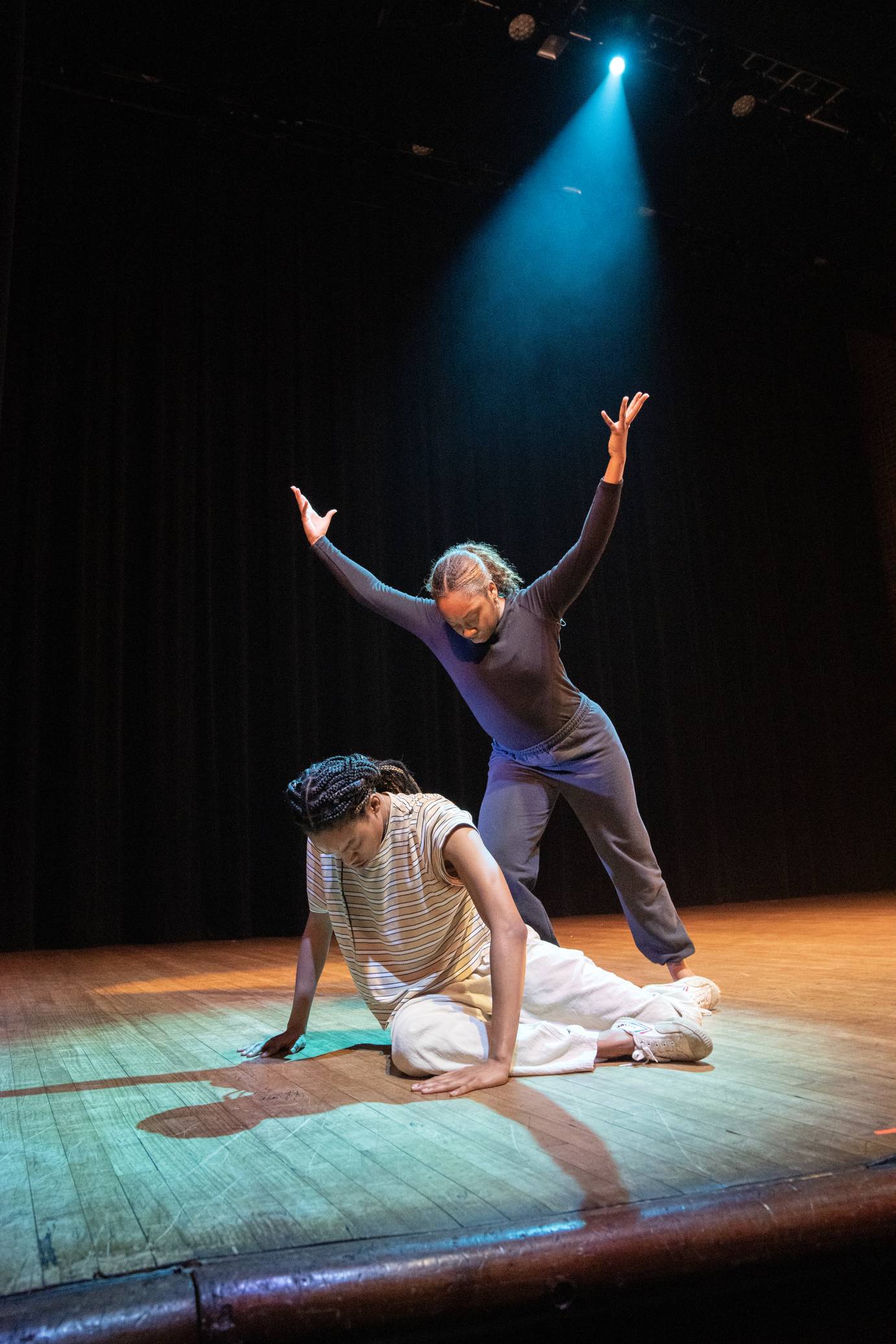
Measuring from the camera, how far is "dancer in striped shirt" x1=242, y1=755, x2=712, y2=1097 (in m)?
1.44

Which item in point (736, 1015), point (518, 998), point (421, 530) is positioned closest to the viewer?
point (518, 998)

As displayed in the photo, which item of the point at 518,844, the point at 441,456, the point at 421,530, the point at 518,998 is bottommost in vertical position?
the point at 518,998

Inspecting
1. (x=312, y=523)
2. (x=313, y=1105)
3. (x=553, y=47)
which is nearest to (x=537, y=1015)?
(x=313, y=1105)

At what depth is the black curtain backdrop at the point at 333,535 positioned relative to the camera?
465cm

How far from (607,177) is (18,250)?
350cm

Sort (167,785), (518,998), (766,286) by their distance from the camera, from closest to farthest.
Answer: (518,998), (167,785), (766,286)

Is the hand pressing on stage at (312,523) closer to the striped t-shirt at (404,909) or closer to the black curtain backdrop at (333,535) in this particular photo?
the striped t-shirt at (404,909)

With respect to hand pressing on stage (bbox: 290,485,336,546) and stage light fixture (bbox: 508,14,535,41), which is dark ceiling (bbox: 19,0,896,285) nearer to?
stage light fixture (bbox: 508,14,535,41)

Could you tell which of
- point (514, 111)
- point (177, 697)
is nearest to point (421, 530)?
point (177, 697)

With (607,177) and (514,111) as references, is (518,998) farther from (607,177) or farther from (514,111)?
(607,177)

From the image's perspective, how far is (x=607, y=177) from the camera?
585cm

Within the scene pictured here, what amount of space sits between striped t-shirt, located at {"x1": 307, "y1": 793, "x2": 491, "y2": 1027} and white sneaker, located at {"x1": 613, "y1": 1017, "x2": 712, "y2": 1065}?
1.01 feet

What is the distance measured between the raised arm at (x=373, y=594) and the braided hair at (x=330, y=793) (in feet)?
2.72

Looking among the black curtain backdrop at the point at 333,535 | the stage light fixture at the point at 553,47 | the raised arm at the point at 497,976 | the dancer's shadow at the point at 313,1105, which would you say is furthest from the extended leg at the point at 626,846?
the stage light fixture at the point at 553,47
